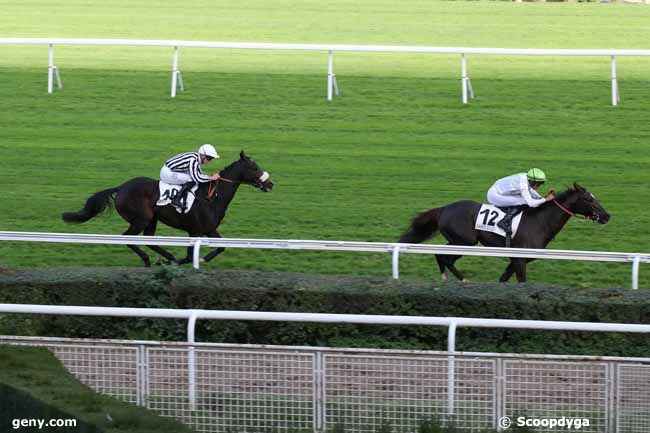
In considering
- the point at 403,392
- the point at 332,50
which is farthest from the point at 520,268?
the point at 332,50

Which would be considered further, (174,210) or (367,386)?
(174,210)

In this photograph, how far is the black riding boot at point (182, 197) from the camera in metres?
10.1

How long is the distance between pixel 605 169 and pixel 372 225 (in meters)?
2.93

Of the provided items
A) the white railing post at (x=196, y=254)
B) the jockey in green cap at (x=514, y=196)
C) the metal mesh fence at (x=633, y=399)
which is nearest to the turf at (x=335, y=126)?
the jockey in green cap at (x=514, y=196)

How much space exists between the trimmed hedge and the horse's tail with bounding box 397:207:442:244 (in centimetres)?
171

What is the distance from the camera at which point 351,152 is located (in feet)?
43.6

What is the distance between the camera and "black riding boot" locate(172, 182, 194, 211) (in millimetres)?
10094

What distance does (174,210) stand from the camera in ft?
33.3

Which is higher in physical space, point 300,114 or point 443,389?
point 300,114

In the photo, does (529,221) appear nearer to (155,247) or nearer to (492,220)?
(492,220)

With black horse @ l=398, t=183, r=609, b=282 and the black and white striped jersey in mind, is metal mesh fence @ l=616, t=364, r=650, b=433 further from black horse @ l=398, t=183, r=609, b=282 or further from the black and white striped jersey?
the black and white striped jersey

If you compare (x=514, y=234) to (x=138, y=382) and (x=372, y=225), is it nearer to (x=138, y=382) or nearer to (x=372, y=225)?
(x=372, y=225)

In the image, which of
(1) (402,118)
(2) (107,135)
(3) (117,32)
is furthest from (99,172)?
(3) (117,32)

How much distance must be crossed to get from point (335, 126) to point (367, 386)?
345 inches
